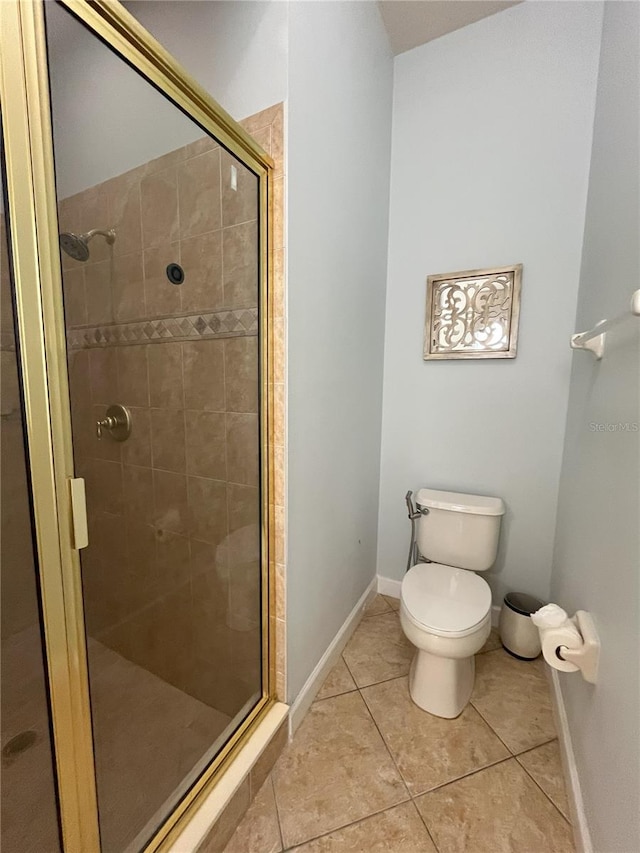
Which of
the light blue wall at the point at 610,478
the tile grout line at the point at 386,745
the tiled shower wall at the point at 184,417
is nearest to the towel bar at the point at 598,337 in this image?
the light blue wall at the point at 610,478

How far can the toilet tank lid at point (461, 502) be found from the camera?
1602 mm

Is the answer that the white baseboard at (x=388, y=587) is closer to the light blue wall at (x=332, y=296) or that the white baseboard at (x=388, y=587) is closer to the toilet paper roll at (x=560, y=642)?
the light blue wall at (x=332, y=296)

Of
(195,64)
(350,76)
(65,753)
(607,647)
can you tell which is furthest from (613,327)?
(65,753)

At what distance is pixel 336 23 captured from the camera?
4.05ft

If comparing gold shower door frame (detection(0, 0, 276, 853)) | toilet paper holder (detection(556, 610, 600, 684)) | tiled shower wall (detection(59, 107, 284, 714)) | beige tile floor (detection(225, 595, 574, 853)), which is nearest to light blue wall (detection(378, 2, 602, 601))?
beige tile floor (detection(225, 595, 574, 853))

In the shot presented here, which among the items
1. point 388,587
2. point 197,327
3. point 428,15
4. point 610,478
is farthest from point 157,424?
point 428,15

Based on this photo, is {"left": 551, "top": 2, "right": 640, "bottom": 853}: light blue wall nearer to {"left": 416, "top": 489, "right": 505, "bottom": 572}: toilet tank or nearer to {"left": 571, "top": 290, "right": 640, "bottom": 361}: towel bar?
{"left": 571, "top": 290, "right": 640, "bottom": 361}: towel bar

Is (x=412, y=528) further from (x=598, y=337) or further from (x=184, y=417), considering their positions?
(x=184, y=417)

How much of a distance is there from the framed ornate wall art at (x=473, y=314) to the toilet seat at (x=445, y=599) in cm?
101

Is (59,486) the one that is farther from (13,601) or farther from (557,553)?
(557,553)

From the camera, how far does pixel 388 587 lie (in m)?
2.08

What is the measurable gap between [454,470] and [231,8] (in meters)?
1.93

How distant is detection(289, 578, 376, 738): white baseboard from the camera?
4.25 ft

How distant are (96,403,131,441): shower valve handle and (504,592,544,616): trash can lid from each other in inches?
69.4
